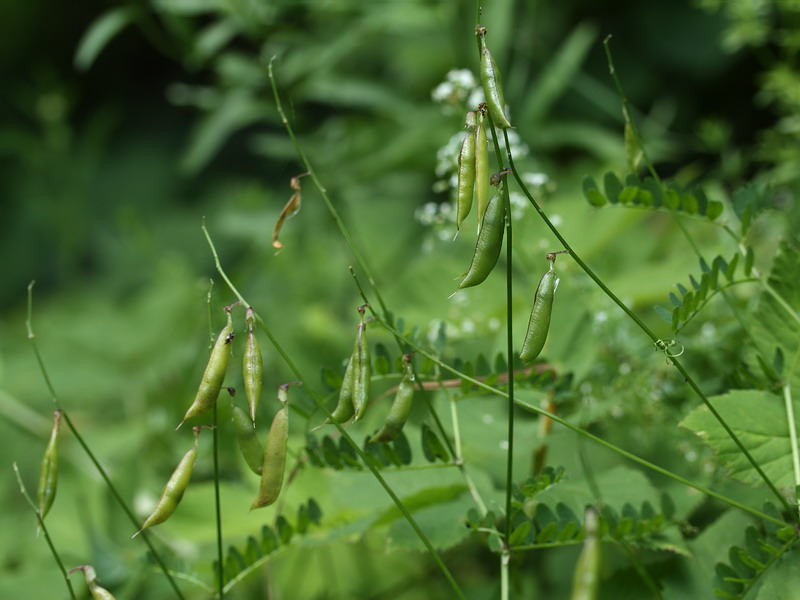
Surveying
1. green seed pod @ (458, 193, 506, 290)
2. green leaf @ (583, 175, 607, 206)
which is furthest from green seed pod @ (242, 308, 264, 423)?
green leaf @ (583, 175, 607, 206)

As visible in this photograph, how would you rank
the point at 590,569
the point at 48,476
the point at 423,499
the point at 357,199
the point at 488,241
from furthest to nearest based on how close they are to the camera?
the point at 357,199, the point at 423,499, the point at 48,476, the point at 488,241, the point at 590,569

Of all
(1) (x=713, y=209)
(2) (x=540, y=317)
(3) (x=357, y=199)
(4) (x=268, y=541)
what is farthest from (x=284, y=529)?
(3) (x=357, y=199)

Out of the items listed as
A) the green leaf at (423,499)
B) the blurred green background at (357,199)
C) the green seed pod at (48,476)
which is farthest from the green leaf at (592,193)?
the green seed pod at (48,476)

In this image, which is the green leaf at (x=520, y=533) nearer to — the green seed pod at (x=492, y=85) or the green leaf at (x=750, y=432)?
the green leaf at (x=750, y=432)

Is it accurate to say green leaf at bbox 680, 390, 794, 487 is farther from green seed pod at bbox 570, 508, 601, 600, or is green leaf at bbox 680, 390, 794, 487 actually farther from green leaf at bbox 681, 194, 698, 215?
green seed pod at bbox 570, 508, 601, 600

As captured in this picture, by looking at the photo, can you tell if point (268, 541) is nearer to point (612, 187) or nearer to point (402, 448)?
point (402, 448)

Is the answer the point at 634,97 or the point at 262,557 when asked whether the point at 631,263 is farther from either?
the point at 634,97
